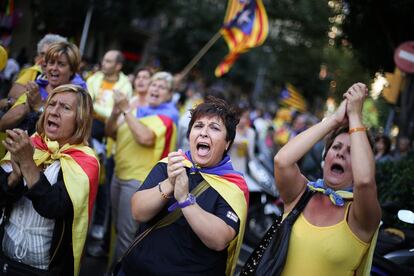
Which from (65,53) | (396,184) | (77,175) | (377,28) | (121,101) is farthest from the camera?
(377,28)

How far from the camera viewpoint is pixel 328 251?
2730mm

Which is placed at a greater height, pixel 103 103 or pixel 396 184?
pixel 103 103

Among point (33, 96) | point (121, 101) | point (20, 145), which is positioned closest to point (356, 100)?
point (20, 145)

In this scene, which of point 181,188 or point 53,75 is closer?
point 181,188

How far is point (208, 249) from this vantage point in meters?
2.80

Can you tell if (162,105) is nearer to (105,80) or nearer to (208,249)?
(105,80)

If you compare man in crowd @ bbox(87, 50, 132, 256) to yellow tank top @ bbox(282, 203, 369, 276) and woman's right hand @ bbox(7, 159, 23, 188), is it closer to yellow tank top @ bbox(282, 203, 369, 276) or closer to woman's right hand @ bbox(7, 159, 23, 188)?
woman's right hand @ bbox(7, 159, 23, 188)

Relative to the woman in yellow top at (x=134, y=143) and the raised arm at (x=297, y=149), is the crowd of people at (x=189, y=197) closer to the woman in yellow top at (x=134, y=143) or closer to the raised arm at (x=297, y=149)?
the raised arm at (x=297, y=149)

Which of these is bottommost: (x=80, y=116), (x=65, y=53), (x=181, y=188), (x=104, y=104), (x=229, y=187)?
(x=104, y=104)

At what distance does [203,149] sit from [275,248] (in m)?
0.67

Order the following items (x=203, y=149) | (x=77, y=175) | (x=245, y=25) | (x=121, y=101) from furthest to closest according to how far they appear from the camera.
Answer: (x=245, y=25)
(x=121, y=101)
(x=77, y=175)
(x=203, y=149)

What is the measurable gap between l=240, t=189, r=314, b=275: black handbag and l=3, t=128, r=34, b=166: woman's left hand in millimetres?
1346

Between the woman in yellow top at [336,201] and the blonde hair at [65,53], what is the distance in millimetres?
2205

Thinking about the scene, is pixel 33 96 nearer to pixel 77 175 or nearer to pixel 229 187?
pixel 77 175
